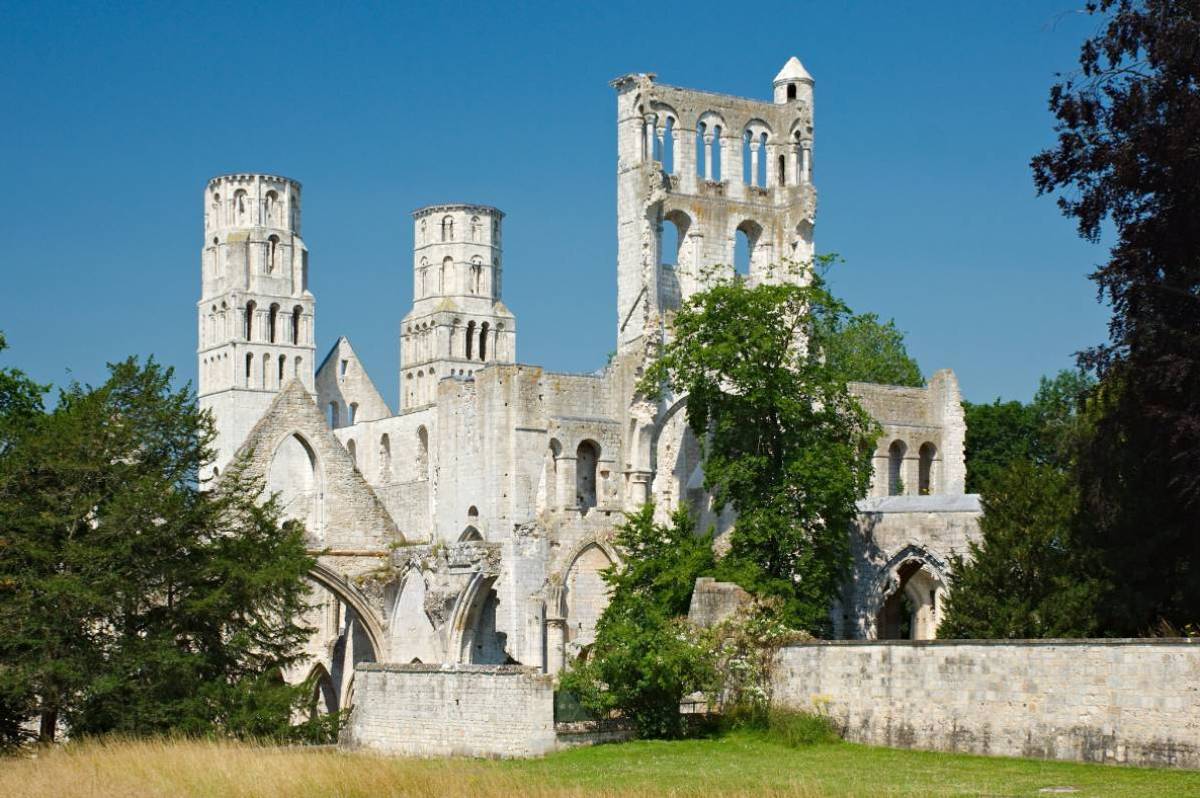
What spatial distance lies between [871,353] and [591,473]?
59.8ft

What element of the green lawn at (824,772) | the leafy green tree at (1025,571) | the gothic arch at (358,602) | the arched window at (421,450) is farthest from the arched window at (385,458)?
the green lawn at (824,772)

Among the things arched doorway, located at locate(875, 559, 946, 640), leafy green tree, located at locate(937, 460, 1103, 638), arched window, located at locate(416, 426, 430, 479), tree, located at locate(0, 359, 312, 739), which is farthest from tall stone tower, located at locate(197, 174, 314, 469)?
leafy green tree, located at locate(937, 460, 1103, 638)

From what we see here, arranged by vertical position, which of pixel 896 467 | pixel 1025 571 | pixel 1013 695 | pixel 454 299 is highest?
pixel 454 299

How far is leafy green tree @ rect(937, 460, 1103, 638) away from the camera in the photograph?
2784 cm

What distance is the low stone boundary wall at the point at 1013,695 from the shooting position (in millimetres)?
19750

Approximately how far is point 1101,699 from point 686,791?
4.95 metres

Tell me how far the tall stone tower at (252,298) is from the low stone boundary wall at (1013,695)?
72.6m

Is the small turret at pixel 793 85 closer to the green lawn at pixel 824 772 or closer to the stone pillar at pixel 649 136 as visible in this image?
the stone pillar at pixel 649 136

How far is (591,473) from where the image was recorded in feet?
162

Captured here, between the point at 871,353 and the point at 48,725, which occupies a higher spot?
the point at 871,353

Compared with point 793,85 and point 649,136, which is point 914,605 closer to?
point 649,136

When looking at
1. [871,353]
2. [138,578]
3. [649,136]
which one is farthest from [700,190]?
[138,578]

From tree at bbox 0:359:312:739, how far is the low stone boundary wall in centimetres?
Result: 766

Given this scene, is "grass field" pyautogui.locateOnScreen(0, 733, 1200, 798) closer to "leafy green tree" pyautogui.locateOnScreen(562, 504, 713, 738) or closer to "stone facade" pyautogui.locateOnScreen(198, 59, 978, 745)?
"leafy green tree" pyautogui.locateOnScreen(562, 504, 713, 738)
